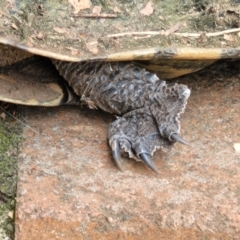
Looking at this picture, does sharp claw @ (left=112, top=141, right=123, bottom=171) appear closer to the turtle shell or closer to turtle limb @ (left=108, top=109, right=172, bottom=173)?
turtle limb @ (left=108, top=109, right=172, bottom=173)

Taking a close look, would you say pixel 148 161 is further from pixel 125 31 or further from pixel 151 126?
pixel 125 31

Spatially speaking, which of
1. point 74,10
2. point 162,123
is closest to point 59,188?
point 162,123

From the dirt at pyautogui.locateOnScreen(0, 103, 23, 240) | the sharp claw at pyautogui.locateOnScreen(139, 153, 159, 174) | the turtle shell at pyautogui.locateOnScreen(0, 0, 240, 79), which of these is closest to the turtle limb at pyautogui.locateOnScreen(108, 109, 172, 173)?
the sharp claw at pyautogui.locateOnScreen(139, 153, 159, 174)

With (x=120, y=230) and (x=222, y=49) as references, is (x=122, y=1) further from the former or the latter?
(x=120, y=230)

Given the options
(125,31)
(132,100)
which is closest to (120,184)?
(132,100)

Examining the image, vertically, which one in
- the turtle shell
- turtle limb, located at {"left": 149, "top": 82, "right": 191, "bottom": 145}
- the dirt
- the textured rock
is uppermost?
the turtle shell

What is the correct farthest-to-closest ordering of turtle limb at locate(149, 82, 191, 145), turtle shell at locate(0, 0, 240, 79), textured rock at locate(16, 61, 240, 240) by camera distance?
turtle limb at locate(149, 82, 191, 145)
turtle shell at locate(0, 0, 240, 79)
textured rock at locate(16, 61, 240, 240)

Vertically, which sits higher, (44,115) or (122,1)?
(122,1)
